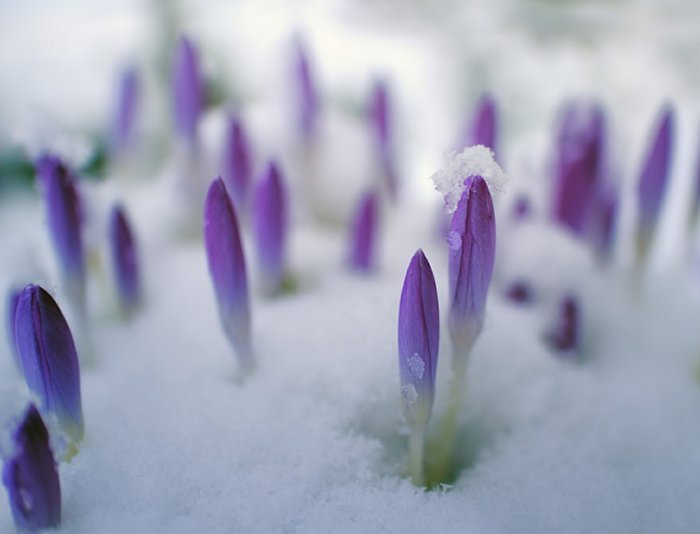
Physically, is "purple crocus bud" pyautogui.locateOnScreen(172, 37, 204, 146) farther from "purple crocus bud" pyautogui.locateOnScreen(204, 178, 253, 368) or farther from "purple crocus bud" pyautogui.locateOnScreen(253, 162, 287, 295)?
"purple crocus bud" pyautogui.locateOnScreen(204, 178, 253, 368)

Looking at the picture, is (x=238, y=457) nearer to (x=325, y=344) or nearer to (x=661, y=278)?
(x=325, y=344)

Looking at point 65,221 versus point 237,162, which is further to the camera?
point 237,162

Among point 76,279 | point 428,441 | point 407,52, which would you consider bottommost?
point 428,441

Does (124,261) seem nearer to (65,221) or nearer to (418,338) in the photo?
(65,221)

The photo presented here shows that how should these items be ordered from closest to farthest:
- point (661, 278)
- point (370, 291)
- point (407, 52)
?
point (370, 291), point (661, 278), point (407, 52)

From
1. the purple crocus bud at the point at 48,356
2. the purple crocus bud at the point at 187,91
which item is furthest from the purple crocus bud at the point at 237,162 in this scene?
the purple crocus bud at the point at 48,356

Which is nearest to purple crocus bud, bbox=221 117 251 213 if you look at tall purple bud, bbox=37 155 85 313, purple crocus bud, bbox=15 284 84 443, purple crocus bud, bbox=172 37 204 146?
purple crocus bud, bbox=172 37 204 146

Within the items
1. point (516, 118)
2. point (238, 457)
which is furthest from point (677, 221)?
point (238, 457)

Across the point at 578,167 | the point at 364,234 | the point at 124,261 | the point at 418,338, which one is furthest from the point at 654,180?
the point at 124,261

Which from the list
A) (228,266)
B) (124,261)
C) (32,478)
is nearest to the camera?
(32,478)
